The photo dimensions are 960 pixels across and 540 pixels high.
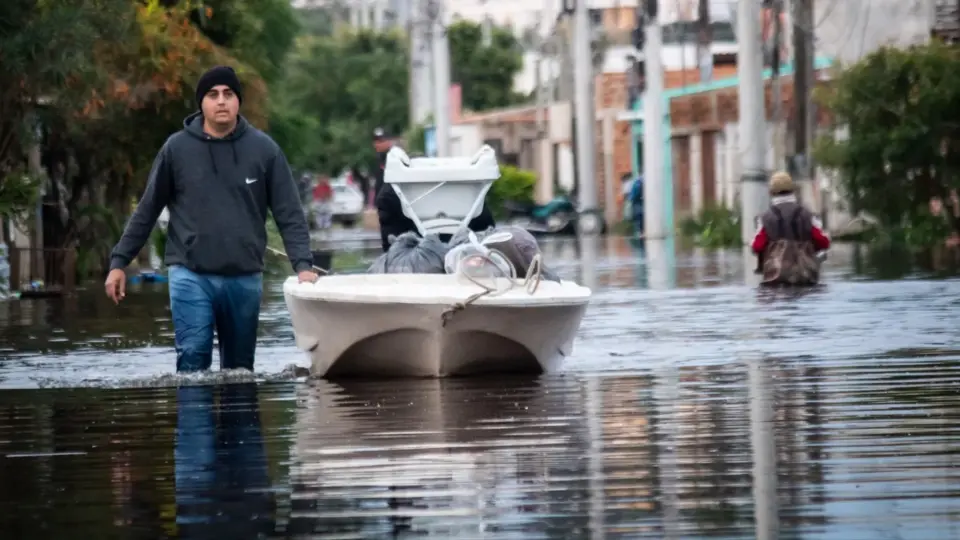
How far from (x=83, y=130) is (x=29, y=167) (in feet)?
6.49

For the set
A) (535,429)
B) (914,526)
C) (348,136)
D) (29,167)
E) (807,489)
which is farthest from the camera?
(348,136)

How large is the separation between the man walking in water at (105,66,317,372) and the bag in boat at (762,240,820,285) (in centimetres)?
1143

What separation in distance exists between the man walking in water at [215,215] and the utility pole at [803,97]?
31077mm

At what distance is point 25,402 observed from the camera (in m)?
13.1

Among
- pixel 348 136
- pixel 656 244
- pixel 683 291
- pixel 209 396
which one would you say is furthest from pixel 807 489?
pixel 348 136

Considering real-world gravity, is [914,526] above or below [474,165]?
below

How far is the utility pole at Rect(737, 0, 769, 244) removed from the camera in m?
33.9

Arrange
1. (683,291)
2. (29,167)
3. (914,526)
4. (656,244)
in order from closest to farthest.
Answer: (914,526), (683,291), (29,167), (656,244)

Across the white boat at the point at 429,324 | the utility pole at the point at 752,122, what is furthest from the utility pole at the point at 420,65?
the white boat at the point at 429,324

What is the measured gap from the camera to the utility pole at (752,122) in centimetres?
3394

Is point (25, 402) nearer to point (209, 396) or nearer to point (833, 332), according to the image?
point (209, 396)

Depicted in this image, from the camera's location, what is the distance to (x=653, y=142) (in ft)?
165

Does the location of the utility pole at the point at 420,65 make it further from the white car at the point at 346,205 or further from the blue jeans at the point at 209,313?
the blue jeans at the point at 209,313

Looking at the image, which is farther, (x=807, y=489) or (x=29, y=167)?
(x=29, y=167)
